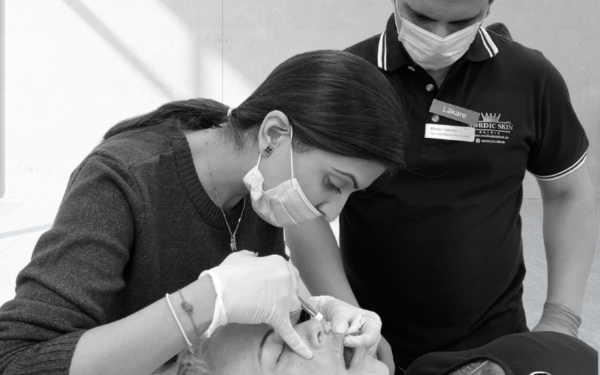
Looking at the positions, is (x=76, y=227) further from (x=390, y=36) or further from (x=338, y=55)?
(x=390, y=36)

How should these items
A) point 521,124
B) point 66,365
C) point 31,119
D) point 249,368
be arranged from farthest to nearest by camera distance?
1. point 31,119
2. point 521,124
3. point 249,368
4. point 66,365

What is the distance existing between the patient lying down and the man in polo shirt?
0.68 feet

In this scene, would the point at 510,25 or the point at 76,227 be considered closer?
the point at 76,227

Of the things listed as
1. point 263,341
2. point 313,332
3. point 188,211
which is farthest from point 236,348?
point 188,211

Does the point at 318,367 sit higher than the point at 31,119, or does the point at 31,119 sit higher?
the point at 318,367

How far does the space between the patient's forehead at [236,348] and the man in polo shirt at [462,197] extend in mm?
374

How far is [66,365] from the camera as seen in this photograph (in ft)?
3.01

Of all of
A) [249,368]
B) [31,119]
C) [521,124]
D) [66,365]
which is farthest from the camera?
[31,119]

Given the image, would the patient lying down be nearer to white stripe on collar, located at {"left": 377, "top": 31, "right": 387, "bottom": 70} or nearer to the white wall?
white stripe on collar, located at {"left": 377, "top": 31, "right": 387, "bottom": 70}

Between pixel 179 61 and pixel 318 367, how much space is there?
4694 millimetres

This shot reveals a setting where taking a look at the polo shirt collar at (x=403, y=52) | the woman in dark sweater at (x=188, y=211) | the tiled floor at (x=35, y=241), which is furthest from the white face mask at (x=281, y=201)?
the tiled floor at (x=35, y=241)

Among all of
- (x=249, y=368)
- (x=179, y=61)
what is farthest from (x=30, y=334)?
(x=179, y=61)

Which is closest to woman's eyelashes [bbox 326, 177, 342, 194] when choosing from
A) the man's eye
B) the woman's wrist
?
the man's eye

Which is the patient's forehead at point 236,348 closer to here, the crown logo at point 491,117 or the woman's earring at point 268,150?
the woman's earring at point 268,150
